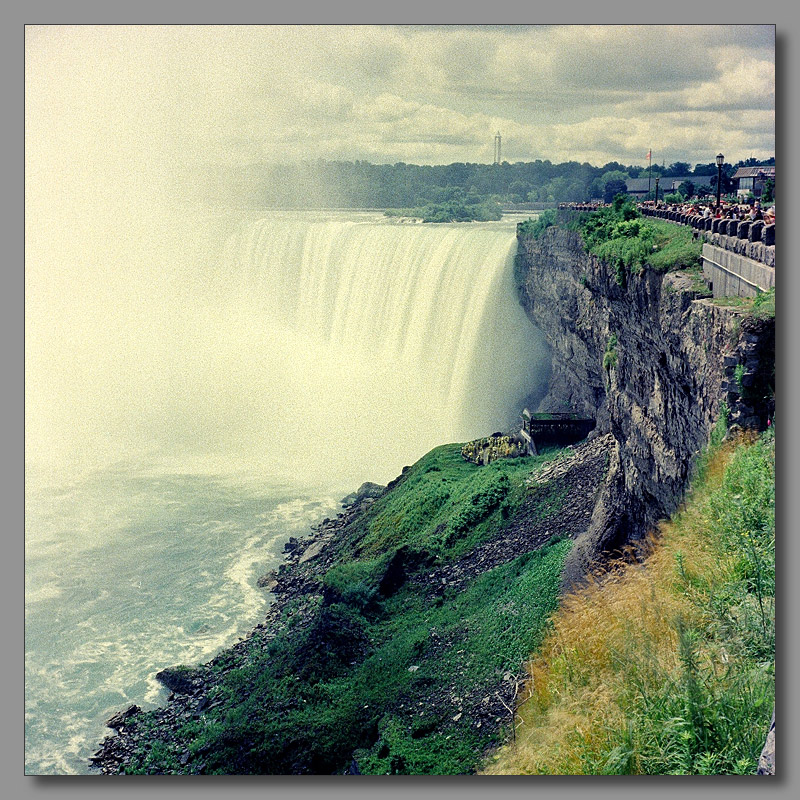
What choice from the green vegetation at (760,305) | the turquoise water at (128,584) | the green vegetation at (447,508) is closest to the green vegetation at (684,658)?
the green vegetation at (760,305)

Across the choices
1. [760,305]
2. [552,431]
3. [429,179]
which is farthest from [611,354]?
[429,179]

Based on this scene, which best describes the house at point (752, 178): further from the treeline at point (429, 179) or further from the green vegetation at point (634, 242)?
the green vegetation at point (634, 242)

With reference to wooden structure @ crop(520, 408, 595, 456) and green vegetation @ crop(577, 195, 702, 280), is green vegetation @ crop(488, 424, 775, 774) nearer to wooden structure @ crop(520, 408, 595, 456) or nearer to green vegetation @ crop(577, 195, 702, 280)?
green vegetation @ crop(577, 195, 702, 280)

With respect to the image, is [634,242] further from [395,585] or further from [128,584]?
[128,584]

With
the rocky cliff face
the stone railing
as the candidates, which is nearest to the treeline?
the rocky cliff face

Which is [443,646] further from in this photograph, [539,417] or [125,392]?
[125,392]

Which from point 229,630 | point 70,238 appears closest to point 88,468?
point 229,630
